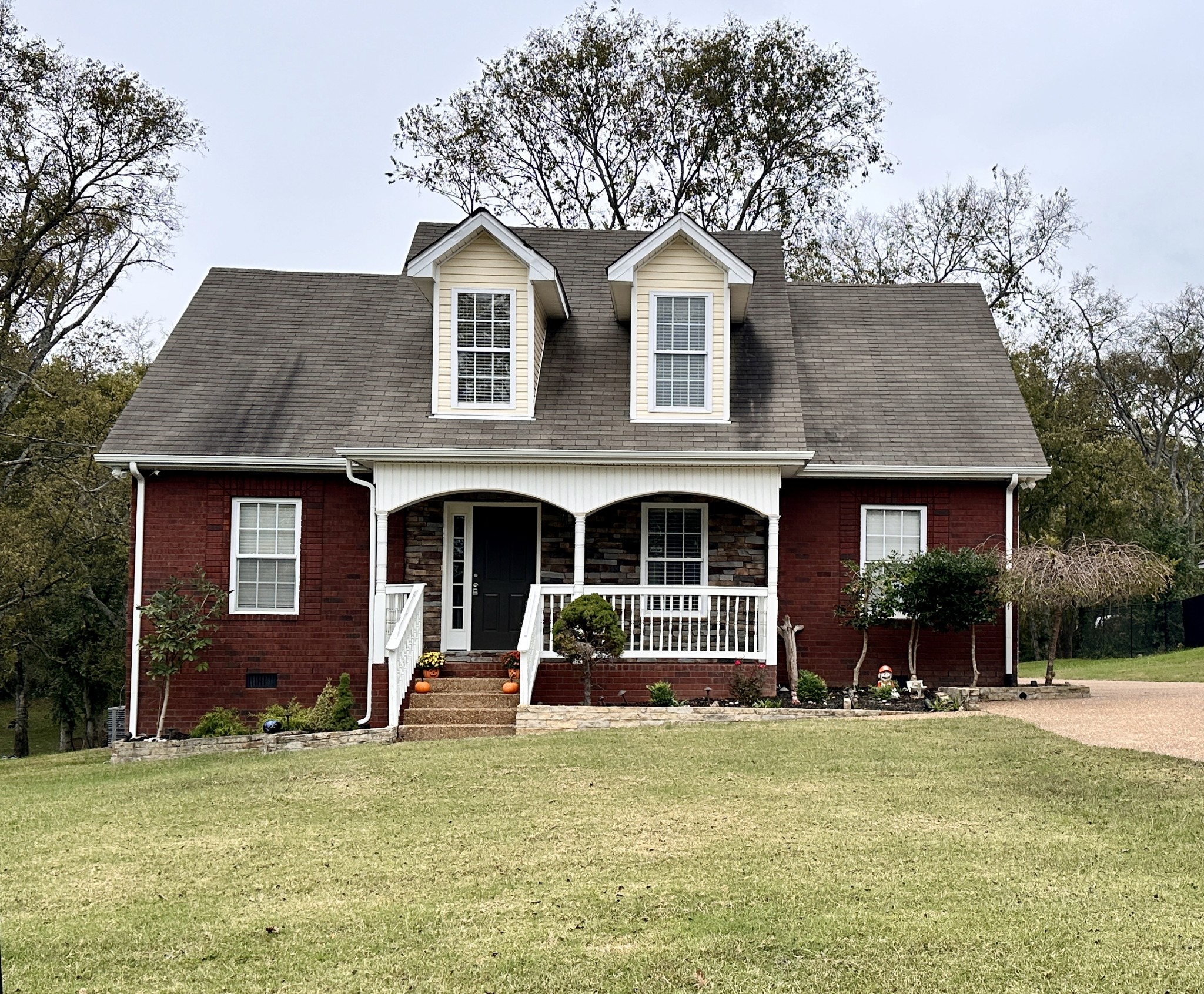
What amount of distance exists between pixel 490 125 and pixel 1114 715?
22.3 meters

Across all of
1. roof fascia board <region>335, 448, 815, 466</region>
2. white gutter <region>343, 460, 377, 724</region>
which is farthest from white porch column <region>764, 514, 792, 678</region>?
white gutter <region>343, 460, 377, 724</region>

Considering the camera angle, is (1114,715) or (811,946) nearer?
(811,946)

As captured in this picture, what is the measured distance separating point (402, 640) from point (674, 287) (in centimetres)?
618

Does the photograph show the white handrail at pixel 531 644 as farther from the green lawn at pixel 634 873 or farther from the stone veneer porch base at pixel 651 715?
the green lawn at pixel 634 873

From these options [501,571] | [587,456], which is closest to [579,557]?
[587,456]

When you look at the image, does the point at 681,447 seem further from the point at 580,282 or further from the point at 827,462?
the point at 580,282

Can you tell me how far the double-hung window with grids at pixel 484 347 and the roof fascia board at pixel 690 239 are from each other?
63.0 inches

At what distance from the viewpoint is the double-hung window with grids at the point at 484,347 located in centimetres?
1656

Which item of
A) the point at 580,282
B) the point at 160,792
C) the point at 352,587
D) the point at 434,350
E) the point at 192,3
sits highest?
the point at 192,3

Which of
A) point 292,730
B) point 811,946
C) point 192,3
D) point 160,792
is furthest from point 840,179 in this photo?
point 811,946

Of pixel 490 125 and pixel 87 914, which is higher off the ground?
pixel 490 125

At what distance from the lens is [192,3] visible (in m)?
16.1

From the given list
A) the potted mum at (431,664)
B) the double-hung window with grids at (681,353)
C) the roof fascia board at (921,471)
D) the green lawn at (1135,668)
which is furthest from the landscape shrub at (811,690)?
the green lawn at (1135,668)

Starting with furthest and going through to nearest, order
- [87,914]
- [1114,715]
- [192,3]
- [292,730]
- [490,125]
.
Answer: [490,125], [192,3], [292,730], [1114,715], [87,914]
